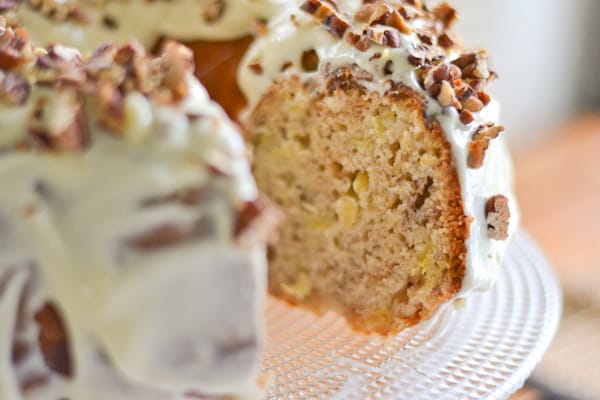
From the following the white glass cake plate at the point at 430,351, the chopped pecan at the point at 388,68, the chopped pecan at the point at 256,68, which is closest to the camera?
the white glass cake plate at the point at 430,351

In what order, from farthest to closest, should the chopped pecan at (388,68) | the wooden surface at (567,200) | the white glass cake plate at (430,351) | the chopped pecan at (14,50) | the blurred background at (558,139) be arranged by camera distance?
1. the wooden surface at (567,200)
2. the blurred background at (558,139)
3. the chopped pecan at (388,68)
4. the white glass cake plate at (430,351)
5. the chopped pecan at (14,50)

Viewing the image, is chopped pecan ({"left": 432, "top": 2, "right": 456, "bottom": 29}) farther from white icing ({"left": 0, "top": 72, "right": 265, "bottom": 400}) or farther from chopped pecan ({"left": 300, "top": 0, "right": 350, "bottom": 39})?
white icing ({"left": 0, "top": 72, "right": 265, "bottom": 400})

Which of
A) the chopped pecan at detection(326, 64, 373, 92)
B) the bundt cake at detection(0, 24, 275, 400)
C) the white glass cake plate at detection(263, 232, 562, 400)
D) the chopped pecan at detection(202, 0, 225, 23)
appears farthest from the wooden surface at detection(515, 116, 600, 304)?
the bundt cake at detection(0, 24, 275, 400)

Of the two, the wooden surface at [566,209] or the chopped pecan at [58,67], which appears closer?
the chopped pecan at [58,67]

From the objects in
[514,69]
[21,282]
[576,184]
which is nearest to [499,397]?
[21,282]

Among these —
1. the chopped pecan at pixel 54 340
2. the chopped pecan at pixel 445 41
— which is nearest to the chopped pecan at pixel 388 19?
the chopped pecan at pixel 445 41

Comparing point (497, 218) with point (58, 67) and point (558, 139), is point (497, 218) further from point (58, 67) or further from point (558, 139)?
point (558, 139)

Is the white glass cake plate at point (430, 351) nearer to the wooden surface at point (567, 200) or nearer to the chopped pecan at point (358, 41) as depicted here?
the chopped pecan at point (358, 41)
